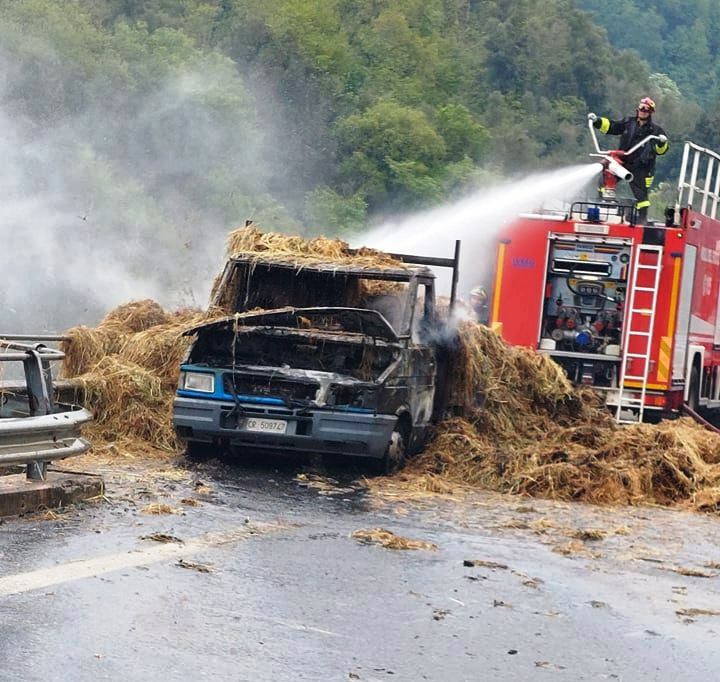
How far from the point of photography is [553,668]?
676 centimetres

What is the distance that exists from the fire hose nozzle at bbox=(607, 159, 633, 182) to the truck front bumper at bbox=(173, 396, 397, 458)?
735 centimetres

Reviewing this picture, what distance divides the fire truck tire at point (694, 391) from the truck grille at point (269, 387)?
24.9 ft

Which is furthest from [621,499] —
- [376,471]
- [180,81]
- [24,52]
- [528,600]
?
[180,81]

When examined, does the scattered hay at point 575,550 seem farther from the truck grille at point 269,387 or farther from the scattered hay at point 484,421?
the truck grille at point 269,387

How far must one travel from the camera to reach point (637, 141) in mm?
18906

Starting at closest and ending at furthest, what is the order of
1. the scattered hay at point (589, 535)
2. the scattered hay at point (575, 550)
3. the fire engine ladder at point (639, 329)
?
the scattered hay at point (575, 550) → the scattered hay at point (589, 535) → the fire engine ladder at point (639, 329)

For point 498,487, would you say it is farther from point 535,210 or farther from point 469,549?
point 535,210

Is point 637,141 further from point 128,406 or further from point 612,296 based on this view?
point 128,406

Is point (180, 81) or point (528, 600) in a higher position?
point (180, 81)

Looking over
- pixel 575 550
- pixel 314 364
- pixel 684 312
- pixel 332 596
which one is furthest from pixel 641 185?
pixel 332 596

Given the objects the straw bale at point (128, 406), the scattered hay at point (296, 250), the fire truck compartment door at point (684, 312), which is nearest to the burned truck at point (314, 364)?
the scattered hay at point (296, 250)

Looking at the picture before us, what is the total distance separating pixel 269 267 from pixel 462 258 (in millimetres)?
5552

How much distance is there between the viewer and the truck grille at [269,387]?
12.3 meters

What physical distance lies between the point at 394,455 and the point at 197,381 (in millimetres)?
1672
